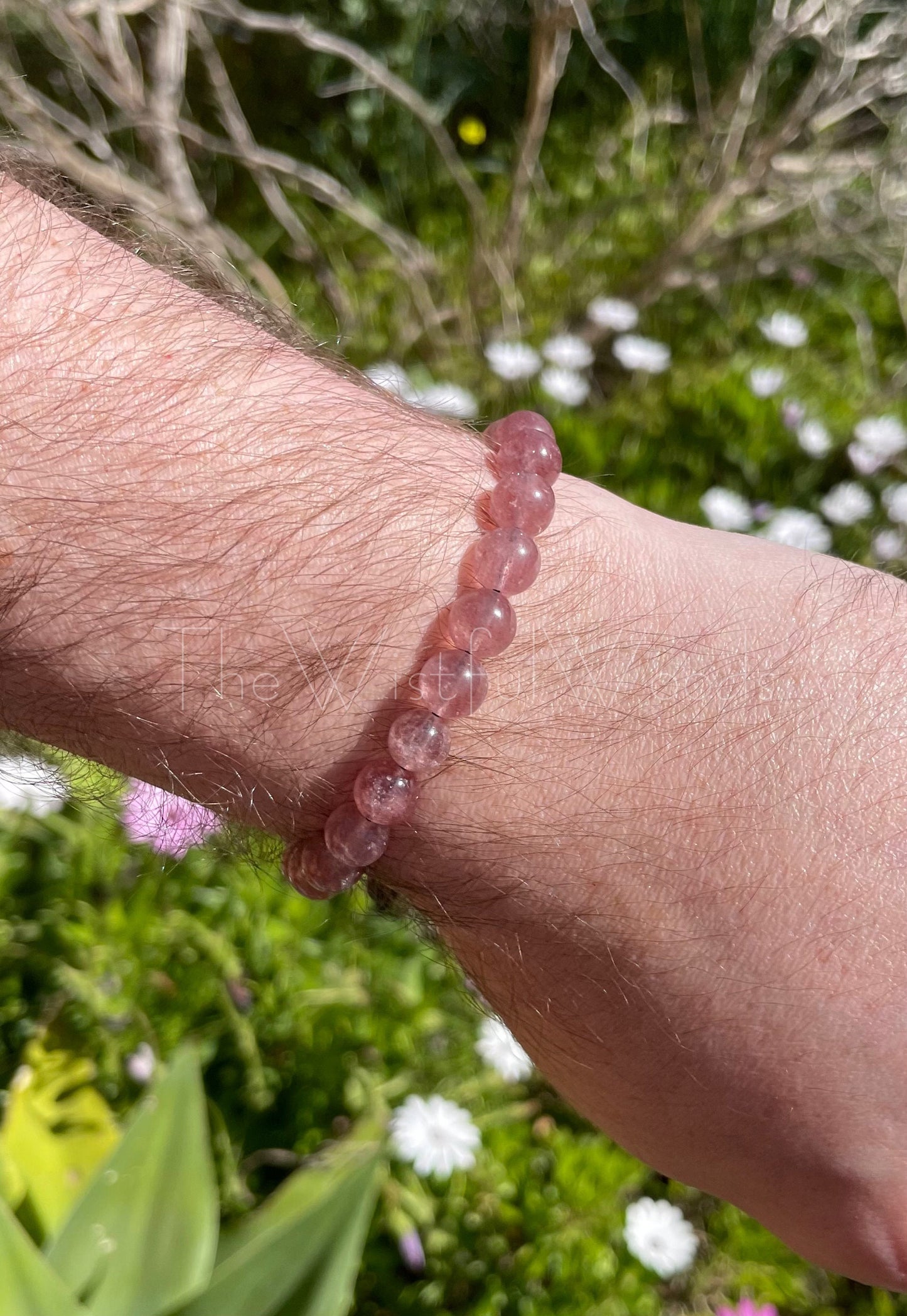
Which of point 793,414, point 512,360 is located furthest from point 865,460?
point 512,360

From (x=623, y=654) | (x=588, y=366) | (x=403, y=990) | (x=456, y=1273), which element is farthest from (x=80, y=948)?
(x=588, y=366)

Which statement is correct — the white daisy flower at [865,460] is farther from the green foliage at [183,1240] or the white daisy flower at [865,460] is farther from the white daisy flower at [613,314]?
the green foliage at [183,1240]

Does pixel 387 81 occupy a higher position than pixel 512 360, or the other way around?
pixel 387 81

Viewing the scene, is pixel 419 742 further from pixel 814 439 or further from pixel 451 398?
pixel 814 439

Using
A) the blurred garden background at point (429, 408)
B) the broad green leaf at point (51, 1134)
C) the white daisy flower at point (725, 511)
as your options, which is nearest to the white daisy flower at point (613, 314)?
the blurred garden background at point (429, 408)

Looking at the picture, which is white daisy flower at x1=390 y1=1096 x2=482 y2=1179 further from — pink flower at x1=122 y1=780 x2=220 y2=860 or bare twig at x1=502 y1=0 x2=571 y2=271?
bare twig at x1=502 y1=0 x2=571 y2=271

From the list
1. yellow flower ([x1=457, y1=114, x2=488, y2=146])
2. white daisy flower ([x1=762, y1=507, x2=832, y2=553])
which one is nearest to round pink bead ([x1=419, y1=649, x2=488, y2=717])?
white daisy flower ([x1=762, y1=507, x2=832, y2=553])
